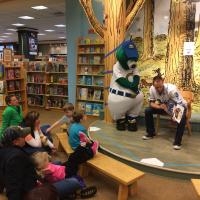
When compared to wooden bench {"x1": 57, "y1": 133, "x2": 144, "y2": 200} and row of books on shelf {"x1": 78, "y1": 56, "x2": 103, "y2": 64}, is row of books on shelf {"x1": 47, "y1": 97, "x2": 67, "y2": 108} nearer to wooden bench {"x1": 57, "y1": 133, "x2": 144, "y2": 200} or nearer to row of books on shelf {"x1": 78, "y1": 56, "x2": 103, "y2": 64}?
row of books on shelf {"x1": 78, "y1": 56, "x2": 103, "y2": 64}

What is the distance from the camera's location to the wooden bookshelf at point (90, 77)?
6.00 metres

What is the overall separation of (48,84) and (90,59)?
74.2 inches

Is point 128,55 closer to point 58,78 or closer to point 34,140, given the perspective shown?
point 34,140

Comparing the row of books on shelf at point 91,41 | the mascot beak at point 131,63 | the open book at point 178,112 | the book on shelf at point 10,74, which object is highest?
the row of books on shelf at point 91,41

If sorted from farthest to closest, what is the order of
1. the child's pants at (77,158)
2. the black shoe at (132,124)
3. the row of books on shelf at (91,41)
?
1. the row of books on shelf at (91,41)
2. the black shoe at (132,124)
3. the child's pants at (77,158)

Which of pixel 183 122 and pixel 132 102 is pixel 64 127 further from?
pixel 183 122

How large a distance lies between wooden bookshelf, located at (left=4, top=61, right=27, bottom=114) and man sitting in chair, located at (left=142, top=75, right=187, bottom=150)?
3.62 meters

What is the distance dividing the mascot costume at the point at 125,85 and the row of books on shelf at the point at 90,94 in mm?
1806

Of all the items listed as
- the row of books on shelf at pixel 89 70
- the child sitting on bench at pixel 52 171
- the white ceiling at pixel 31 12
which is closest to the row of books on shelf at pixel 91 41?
the row of books on shelf at pixel 89 70

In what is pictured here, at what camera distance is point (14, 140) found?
2.31m

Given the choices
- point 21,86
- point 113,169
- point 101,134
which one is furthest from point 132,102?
point 21,86

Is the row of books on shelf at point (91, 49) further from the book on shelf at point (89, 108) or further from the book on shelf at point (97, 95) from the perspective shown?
the book on shelf at point (89, 108)

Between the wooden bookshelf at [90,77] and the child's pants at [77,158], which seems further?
the wooden bookshelf at [90,77]

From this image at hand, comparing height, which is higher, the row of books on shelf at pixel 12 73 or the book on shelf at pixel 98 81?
the row of books on shelf at pixel 12 73
